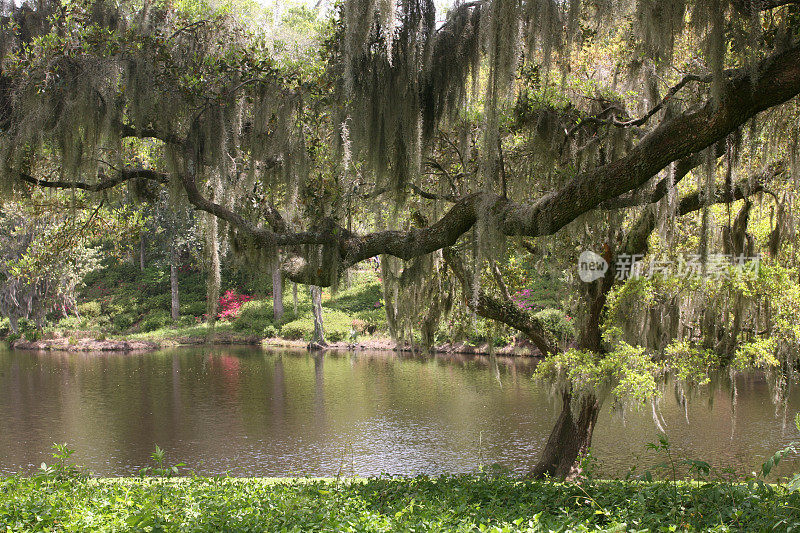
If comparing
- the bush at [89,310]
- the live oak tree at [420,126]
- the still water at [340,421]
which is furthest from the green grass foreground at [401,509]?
the bush at [89,310]

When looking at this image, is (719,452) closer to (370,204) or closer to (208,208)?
(370,204)

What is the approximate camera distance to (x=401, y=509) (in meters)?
3.64

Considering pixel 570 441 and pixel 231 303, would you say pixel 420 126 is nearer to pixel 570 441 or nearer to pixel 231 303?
pixel 570 441

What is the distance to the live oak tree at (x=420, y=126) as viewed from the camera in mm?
4441

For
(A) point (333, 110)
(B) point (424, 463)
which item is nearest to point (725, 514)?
(A) point (333, 110)

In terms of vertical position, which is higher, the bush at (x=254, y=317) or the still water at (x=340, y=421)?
the bush at (x=254, y=317)

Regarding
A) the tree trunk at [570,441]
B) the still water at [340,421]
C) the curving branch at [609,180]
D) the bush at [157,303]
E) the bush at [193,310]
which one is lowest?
the still water at [340,421]

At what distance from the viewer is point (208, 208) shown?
20.9 feet

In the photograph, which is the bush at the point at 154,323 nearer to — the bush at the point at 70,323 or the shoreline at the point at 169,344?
the shoreline at the point at 169,344

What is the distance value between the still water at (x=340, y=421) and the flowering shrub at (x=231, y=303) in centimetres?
1127

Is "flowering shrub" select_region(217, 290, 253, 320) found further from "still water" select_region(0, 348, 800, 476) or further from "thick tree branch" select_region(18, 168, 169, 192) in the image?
"thick tree branch" select_region(18, 168, 169, 192)

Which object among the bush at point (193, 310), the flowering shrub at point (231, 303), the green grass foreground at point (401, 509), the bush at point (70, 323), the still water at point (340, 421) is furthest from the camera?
the bush at point (193, 310)

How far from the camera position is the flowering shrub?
102 feet

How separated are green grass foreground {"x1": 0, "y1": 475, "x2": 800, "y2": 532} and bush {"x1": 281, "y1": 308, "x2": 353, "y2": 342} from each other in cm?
2206
